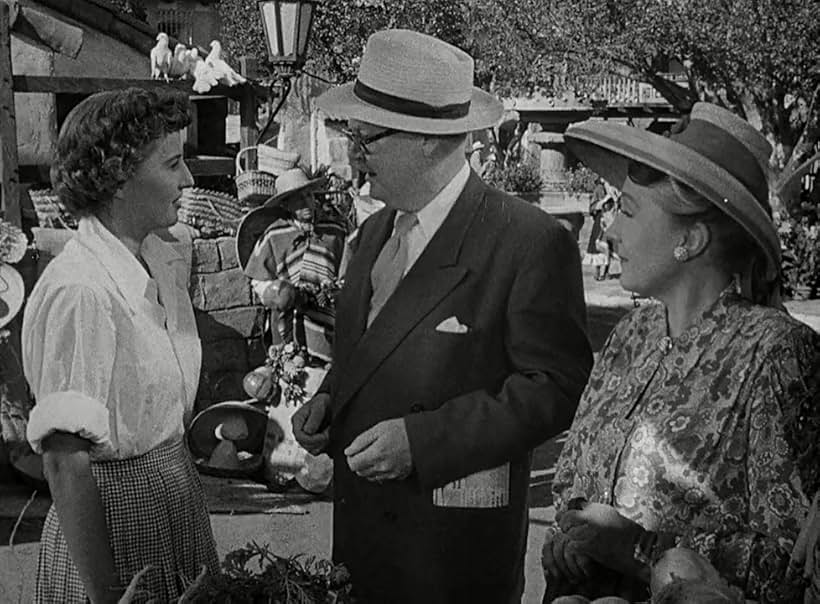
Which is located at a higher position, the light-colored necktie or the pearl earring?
the pearl earring

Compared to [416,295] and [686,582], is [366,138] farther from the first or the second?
[686,582]

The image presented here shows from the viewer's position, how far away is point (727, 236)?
2.07 meters

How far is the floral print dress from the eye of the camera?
181cm

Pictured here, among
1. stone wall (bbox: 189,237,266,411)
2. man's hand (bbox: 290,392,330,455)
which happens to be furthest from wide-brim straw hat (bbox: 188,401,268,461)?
man's hand (bbox: 290,392,330,455)

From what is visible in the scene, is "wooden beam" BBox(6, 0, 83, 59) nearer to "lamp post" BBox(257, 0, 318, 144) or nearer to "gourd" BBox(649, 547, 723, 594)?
"lamp post" BBox(257, 0, 318, 144)

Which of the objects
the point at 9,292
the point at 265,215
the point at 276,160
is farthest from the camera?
the point at 276,160

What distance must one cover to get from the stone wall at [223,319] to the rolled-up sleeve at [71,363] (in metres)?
5.06

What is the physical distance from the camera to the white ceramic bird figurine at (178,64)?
777cm

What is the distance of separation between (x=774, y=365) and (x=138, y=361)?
1168 mm

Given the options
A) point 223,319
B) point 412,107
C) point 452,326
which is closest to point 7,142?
point 223,319

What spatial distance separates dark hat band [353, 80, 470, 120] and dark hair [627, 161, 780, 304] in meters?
0.64

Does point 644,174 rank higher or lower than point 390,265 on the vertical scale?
higher

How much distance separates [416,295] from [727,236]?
2.53 feet

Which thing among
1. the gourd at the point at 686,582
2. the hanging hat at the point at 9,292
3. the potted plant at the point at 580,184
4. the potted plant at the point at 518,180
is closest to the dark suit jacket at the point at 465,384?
the gourd at the point at 686,582
